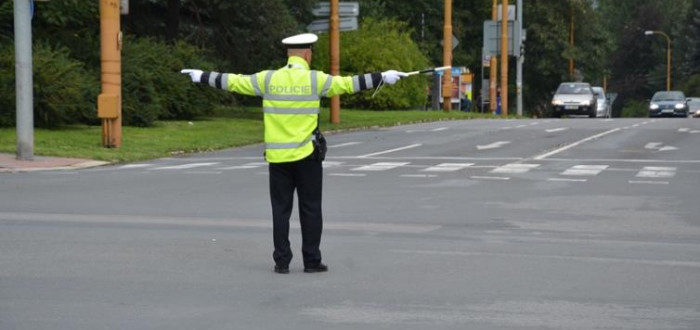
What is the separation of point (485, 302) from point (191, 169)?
526 inches

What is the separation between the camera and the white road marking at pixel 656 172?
67.9 feet

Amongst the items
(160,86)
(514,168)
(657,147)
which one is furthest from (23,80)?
(160,86)

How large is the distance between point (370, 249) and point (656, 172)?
10.7 metres

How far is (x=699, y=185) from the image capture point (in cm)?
1908

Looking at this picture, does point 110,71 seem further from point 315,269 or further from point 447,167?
point 315,269

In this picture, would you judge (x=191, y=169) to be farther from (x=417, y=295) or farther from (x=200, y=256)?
(x=417, y=295)

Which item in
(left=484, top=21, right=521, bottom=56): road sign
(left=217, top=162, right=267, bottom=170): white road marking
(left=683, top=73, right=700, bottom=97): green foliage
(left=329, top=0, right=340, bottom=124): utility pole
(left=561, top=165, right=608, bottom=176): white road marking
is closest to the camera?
(left=561, top=165, right=608, bottom=176): white road marking

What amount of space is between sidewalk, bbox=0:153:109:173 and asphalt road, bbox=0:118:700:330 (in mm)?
814

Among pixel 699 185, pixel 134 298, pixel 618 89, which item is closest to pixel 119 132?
pixel 699 185

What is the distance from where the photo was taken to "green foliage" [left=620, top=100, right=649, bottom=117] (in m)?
131

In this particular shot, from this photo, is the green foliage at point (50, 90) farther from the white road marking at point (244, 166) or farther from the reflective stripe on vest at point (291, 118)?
the reflective stripe on vest at point (291, 118)

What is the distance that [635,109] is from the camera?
134m

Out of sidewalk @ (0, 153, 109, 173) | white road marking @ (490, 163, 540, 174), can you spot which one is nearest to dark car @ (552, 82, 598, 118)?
white road marking @ (490, 163, 540, 174)

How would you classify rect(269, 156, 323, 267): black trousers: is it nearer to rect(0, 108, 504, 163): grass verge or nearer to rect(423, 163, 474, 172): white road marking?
rect(423, 163, 474, 172): white road marking
